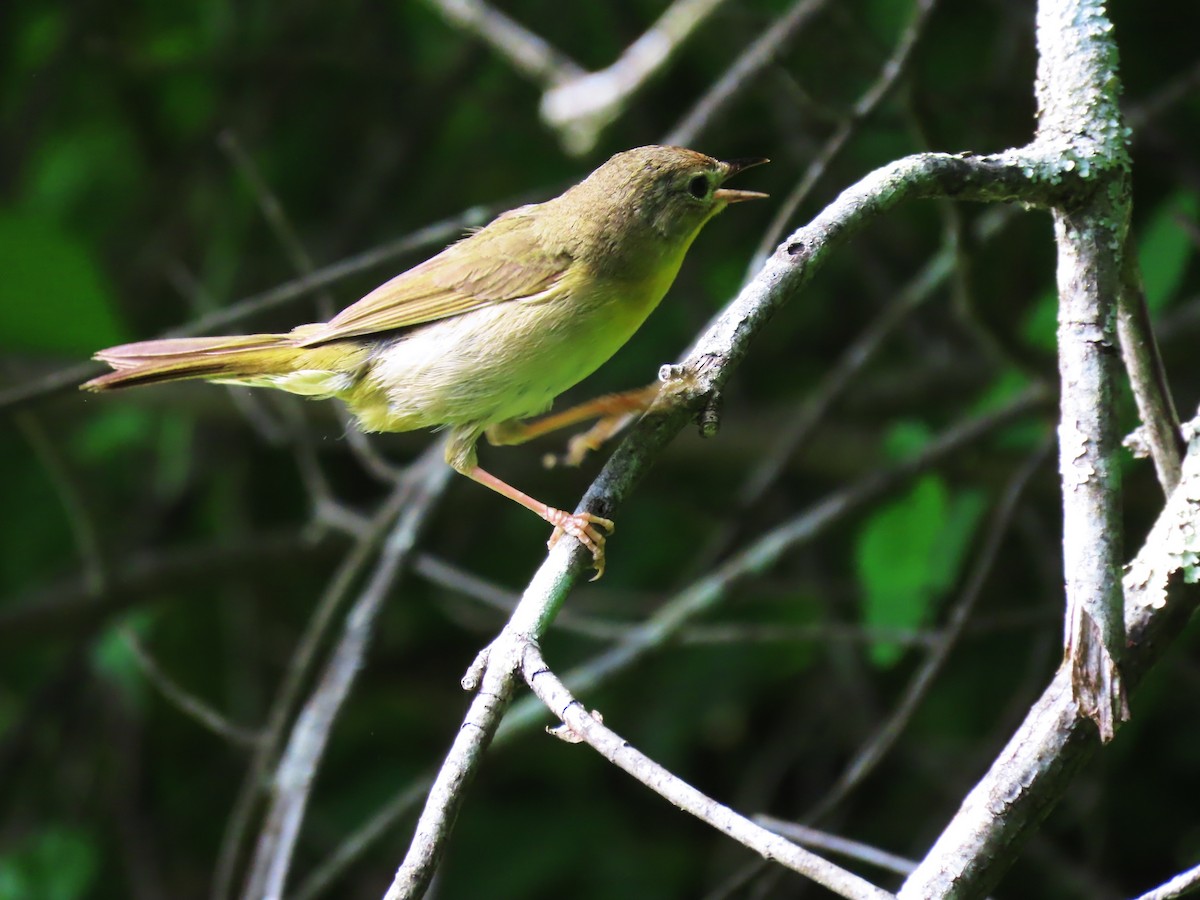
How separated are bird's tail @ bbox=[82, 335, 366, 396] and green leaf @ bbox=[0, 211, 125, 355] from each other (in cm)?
87

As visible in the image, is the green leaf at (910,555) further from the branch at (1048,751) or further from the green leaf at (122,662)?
the green leaf at (122,662)

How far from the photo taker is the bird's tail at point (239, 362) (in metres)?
3.09

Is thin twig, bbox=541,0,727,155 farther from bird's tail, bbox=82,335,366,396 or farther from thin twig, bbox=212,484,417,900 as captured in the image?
thin twig, bbox=212,484,417,900

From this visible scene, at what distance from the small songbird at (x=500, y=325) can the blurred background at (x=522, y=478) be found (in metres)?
0.31

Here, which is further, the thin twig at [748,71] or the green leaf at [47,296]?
the green leaf at [47,296]

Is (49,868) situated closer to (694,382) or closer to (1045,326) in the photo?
(694,382)

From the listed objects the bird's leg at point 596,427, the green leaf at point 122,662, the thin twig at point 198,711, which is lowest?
the thin twig at point 198,711

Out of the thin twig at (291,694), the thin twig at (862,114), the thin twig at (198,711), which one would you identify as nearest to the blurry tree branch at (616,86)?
Answer: the thin twig at (862,114)

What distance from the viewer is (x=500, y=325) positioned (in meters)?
3.20

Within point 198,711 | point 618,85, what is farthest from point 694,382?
point 198,711

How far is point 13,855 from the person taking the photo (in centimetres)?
491

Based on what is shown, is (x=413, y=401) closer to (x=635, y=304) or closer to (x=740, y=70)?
(x=635, y=304)

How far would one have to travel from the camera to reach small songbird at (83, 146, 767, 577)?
10.1ft

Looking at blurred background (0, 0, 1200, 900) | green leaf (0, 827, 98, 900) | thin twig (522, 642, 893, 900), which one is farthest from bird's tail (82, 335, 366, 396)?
green leaf (0, 827, 98, 900)
